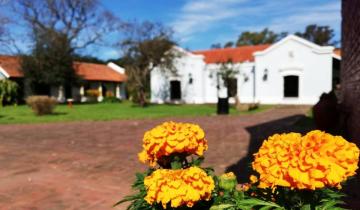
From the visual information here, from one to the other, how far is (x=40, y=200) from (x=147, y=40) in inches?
1000

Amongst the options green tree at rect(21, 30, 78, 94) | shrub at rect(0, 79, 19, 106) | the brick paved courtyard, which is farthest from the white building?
the brick paved courtyard

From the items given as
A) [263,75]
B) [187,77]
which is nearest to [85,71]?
[187,77]

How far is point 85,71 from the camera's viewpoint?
40812mm

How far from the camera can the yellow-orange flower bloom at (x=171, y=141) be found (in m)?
2.13

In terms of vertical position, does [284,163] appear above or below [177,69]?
below

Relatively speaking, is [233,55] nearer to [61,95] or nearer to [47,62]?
[47,62]

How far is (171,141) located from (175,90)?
32730 mm

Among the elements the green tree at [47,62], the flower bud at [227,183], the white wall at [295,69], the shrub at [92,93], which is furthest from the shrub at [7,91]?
the flower bud at [227,183]

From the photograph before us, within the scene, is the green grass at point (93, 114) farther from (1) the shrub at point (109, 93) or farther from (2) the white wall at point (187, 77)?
(1) the shrub at point (109, 93)

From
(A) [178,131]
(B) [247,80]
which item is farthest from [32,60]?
(A) [178,131]

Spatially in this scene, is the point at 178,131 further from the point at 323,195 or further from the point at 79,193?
the point at 79,193

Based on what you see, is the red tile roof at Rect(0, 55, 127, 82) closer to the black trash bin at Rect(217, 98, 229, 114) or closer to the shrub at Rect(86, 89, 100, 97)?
the shrub at Rect(86, 89, 100, 97)

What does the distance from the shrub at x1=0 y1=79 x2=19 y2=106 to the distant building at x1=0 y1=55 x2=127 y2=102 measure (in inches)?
90.2

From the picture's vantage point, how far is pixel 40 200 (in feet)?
15.0
